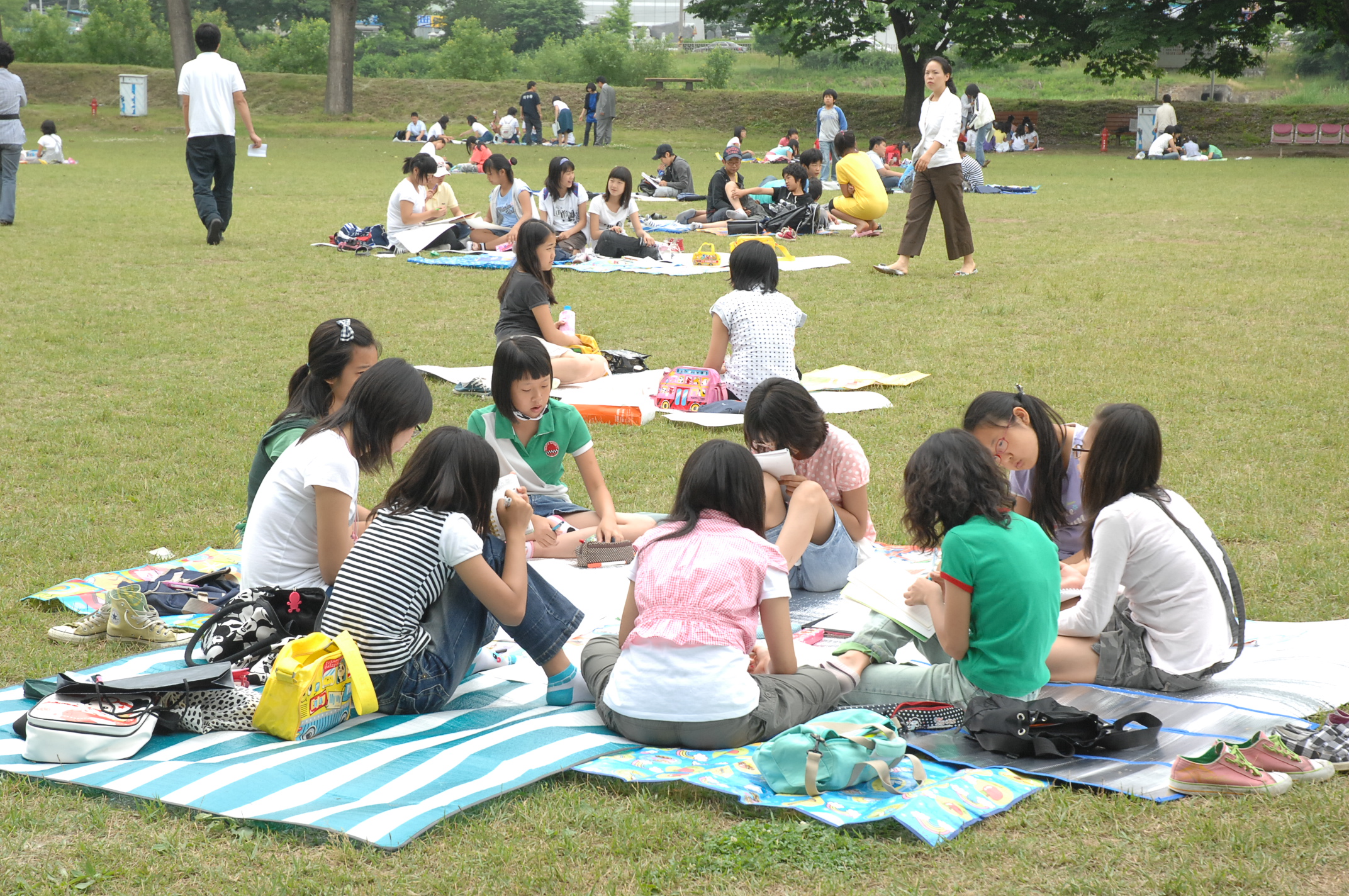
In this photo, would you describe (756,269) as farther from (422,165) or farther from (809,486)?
(422,165)

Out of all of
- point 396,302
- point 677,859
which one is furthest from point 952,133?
point 677,859

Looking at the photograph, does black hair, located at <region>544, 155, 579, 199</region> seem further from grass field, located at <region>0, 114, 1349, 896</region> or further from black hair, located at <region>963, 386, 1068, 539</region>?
black hair, located at <region>963, 386, 1068, 539</region>

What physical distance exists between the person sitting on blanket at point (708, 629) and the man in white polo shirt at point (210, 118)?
32.1 feet

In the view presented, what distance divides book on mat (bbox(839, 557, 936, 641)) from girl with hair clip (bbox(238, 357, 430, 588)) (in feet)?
4.53

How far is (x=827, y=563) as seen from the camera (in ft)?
14.0

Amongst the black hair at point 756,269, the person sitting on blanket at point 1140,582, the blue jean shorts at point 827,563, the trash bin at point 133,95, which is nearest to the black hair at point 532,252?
the black hair at point 756,269

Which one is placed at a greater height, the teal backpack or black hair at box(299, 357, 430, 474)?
black hair at box(299, 357, 430, 474)

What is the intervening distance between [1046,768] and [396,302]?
7675 millimetres

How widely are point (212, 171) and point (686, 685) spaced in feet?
34.8

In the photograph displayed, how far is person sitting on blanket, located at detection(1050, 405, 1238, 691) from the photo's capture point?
3258 mm

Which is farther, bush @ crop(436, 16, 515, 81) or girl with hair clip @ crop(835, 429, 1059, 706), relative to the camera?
bush @ crop(436, 16, 515, 81)

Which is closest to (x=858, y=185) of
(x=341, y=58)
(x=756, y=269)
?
(x=756, y=269)

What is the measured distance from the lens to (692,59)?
57.3 meters

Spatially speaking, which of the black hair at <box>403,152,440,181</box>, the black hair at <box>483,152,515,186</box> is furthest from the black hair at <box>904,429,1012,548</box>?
the black hair at <box>403,152,440,181</box>
